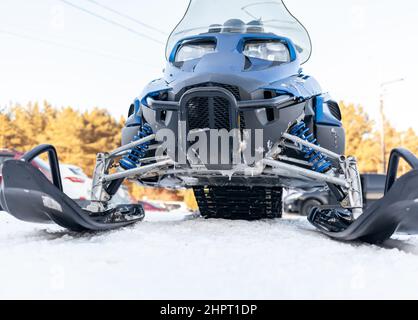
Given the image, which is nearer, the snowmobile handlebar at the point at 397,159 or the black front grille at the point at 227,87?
the snowmobile handlebar at the point at 397,159

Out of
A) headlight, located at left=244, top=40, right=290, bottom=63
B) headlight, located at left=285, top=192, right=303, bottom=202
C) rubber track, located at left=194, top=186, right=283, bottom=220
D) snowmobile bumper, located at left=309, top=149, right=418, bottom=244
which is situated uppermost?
headlight, located at left=244, top=40, right=290, bottom=63

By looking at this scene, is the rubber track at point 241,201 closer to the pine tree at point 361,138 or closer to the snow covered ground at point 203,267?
the snow covered ground at point 203,267

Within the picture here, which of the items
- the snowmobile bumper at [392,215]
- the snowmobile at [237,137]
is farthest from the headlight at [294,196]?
the snowmobile bumper at [392,215]

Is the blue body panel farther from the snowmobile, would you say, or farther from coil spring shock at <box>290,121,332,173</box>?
coil spring shock at <box>290,121,332,173</box>

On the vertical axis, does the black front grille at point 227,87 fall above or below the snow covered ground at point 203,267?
above

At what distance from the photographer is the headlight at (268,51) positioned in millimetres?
3451

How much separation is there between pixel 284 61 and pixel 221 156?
1017 millimetres

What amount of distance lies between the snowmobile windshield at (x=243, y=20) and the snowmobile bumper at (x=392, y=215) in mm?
1665

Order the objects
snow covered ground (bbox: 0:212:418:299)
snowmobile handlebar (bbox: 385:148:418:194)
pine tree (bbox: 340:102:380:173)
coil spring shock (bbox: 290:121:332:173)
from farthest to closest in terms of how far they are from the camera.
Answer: pine tree (bbox: 340:102:380:173), coil spring shock (bbox: 290:121:332:173), snowmobile handlebar (bbox: 385:148:418:194), snow covered ground (bbox: 0:212:418:299)

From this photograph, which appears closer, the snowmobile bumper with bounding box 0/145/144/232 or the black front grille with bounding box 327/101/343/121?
the snowmobile bumper with bounding box 0/145/144/232

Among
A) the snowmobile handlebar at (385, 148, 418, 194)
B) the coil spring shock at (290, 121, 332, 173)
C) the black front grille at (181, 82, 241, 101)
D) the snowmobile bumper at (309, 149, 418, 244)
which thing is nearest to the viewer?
the snowmobile bumper at (309, 149, 418, 244)

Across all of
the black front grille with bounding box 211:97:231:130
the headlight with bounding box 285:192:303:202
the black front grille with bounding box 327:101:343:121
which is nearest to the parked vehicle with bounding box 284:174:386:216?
the headlight with bounding box 285:192:303:202

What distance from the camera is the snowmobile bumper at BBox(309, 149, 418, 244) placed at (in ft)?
7.98

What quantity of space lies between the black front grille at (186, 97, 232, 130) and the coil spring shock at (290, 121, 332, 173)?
2.15 ft
